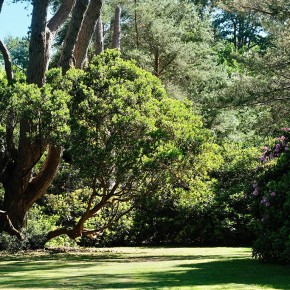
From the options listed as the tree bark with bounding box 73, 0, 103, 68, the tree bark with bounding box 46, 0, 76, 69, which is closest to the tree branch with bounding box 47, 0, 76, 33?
the tree bark with bounding box 46, 0, 76, 69

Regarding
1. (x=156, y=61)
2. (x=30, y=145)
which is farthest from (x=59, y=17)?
(x=156, y=61)

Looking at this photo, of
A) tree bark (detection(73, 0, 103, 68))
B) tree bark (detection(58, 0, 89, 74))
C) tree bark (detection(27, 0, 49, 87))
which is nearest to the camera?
tree bark (detection(27, 0, 49, 87))

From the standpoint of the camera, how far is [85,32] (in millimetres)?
16422

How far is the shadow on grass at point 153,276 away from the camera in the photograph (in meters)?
7.88

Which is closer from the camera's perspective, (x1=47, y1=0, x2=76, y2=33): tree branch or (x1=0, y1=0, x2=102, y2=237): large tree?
(x1=0, y1=0, x2=102, y2=237): large tree

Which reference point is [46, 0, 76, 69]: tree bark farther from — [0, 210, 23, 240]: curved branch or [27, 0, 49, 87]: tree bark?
[0, 210, 23, 240]: curved branch

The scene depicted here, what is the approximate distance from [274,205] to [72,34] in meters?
7.58

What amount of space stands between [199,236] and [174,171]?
577 cm

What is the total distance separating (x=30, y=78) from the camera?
14859 mm

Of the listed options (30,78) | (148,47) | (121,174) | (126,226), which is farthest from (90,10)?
(148,47)

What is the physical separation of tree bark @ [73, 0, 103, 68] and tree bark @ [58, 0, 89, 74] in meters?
0.91

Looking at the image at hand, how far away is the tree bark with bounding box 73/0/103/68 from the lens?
16.4 meters

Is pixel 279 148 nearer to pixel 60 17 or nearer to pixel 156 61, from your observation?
pixel 60 17

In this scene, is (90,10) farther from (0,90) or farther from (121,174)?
(121,174)
